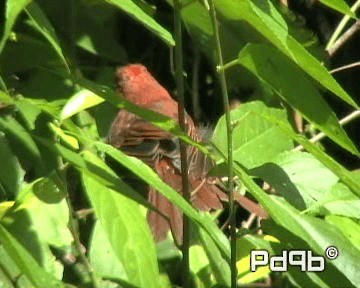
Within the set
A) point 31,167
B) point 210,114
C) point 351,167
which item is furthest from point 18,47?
point 351,167

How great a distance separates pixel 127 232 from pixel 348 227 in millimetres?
467

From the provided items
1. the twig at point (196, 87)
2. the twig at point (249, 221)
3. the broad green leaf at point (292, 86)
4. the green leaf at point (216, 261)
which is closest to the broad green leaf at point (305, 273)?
the green leaf at point (216, 261)

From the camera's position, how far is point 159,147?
2289 millimetres

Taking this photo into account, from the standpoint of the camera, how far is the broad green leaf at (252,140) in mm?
1835

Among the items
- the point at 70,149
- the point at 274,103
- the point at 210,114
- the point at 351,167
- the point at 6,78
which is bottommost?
the point at 351,167

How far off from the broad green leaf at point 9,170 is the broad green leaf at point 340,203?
476mm

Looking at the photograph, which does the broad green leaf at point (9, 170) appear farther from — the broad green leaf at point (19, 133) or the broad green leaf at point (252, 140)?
the broad green leaf at point (252, 140)

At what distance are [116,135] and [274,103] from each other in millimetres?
375

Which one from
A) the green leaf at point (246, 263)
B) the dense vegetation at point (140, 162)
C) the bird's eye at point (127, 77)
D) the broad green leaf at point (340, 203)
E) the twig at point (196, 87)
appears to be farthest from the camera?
the twig at point (196, 87)

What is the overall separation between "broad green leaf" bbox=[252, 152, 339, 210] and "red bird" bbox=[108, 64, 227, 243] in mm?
265

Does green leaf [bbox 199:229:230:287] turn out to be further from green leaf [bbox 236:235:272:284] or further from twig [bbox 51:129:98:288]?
twig [bbox 51:129:98:288]

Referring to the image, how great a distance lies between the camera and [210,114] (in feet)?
8.81

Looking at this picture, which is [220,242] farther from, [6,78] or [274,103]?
[274,103]

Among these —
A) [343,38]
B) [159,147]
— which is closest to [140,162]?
[159,147]
